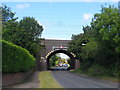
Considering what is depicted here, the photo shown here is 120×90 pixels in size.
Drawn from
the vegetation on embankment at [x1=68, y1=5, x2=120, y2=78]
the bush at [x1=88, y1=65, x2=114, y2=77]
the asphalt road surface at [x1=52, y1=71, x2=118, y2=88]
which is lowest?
the asphalt road surface at [x1=52, y1=71, x2=118, y2=88]

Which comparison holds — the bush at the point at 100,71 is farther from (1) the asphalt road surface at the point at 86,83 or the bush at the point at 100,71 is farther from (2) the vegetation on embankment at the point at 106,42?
(1) the asphalt road surface at the point at 86,83

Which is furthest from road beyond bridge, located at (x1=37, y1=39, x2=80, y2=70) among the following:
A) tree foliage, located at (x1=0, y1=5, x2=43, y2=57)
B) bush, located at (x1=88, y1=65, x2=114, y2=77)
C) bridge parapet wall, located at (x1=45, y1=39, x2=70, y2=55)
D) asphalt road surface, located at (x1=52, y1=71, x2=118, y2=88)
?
asphalt road surface, located at (x1=52, y1=71, x2=118, y2=88)

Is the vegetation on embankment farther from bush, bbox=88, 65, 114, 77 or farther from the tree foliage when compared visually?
the tree foliage

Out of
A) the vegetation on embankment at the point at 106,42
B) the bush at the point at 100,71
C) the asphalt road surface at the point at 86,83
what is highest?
the vegetation on embankment at the point at 106,42

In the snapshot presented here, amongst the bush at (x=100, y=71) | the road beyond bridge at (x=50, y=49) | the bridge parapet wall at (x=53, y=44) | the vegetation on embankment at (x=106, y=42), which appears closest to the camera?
the vegetation on embankment at (x=106, y=42)

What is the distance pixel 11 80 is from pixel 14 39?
56.2 feet

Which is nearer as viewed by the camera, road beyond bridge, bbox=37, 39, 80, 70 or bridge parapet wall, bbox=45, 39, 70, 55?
road beyond bridge, bbox=37, 39, 80, 70

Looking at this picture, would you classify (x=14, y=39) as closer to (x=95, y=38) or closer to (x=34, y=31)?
(x=34, y=31)

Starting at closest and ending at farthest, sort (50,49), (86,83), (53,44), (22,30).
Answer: (86,83) < (22,30) < (50,49) < (53,44)

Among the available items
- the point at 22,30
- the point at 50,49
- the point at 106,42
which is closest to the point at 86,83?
the point at 106,42

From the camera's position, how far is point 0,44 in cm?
1365

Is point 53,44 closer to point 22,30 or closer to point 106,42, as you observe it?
point 22,30

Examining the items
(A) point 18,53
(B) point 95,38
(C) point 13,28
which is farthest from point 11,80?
(C) point 13,28

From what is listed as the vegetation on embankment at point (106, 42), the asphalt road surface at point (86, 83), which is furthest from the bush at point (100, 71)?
the asphalt road surface at point (86, 83)
